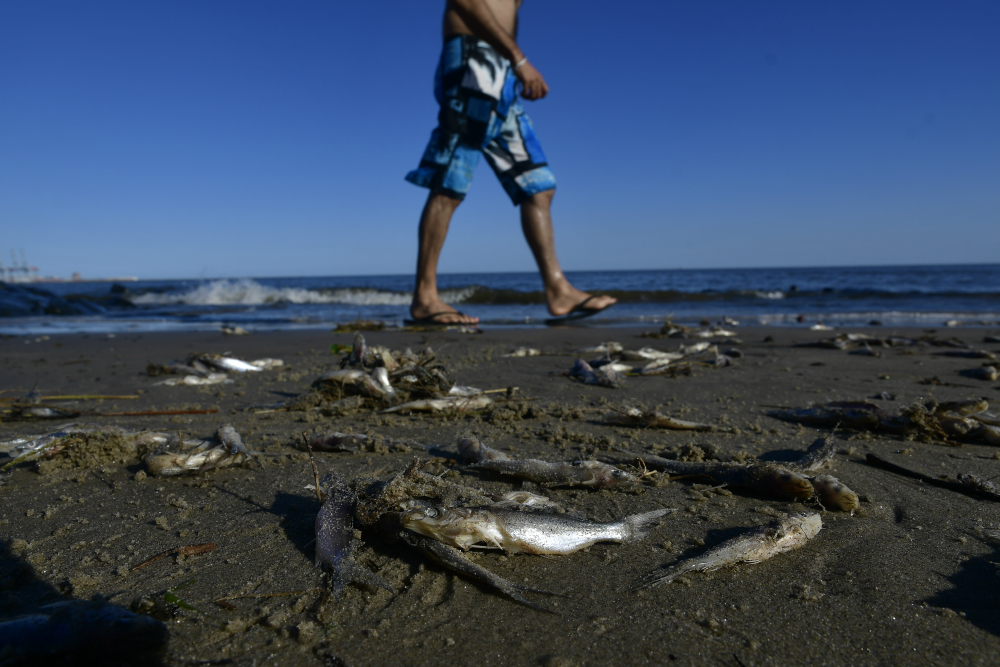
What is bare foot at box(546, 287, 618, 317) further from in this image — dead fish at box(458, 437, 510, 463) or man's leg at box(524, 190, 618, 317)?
dead fish at box(458, 437, 510, 463)

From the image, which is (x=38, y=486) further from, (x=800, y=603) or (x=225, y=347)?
(x=225, y=347)

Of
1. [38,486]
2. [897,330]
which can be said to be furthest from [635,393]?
[897,330]

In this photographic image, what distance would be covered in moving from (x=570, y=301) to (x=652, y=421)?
501 centimetres

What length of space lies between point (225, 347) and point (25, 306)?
12.2 meters

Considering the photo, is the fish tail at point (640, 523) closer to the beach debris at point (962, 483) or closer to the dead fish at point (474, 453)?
the dead fish at point (474, 453)

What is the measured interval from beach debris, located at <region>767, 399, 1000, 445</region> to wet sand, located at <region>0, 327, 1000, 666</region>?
0.11 meters

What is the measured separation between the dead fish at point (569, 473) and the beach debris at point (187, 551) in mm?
981

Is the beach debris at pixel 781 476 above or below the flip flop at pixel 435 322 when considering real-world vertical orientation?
below

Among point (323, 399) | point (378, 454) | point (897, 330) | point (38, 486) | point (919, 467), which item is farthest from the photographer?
point (897, 330)

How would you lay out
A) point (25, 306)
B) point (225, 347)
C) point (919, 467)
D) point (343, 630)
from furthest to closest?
point (25, 306), point (225, 347), point (919, 467), point (343, 630)

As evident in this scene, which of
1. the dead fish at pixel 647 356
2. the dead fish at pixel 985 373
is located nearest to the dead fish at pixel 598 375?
the dead fish at pixel 647 356

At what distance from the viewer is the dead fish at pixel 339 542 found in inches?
56.7

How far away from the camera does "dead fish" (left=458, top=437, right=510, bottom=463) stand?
2.32m

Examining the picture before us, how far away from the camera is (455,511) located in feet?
5.20
